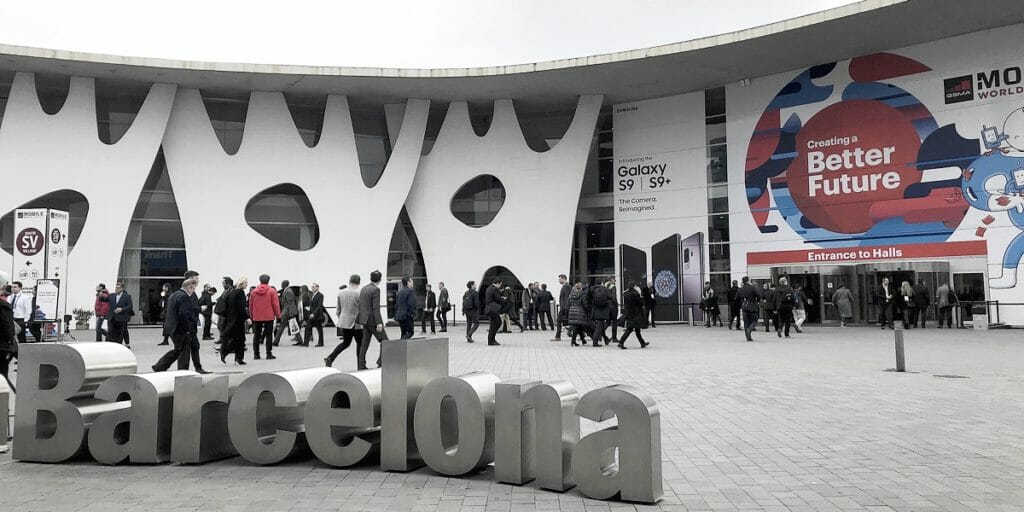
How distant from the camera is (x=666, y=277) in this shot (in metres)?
29.0

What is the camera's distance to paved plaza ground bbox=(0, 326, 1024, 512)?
4.70 meters

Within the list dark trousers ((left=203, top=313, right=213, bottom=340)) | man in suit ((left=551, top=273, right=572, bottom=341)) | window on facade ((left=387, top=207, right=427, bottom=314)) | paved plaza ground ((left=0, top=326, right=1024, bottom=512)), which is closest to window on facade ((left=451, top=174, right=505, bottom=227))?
window on facade ((left=387, top=207, right=427, bottom=314))

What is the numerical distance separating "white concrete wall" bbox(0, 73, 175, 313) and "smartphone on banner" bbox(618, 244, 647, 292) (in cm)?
1801

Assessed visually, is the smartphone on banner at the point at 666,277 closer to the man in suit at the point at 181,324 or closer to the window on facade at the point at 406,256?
the window on facade at the point at 406,256

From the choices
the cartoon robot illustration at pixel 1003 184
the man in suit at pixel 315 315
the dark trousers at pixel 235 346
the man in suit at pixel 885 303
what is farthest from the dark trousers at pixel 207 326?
the cartoon robot illustration at pixel 1003 184

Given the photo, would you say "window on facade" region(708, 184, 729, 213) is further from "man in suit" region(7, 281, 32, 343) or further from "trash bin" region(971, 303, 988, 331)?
"man in suit" region(7, 281, 32, 343)

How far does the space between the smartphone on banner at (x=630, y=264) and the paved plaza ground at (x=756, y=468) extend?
18411 millimetres

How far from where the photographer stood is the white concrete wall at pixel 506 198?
29.3 m

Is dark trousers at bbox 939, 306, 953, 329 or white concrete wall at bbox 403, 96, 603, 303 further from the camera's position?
white concrete wall at bbox 403, 96, 603, 303

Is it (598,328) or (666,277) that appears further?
(666,277)

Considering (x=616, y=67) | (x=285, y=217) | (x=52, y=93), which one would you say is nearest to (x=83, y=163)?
(x=52, y=93)

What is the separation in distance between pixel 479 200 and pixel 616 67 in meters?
8.04

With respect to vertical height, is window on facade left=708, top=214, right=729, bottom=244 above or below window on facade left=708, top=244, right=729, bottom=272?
above

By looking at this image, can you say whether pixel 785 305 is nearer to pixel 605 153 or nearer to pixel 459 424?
pixel 605 153
